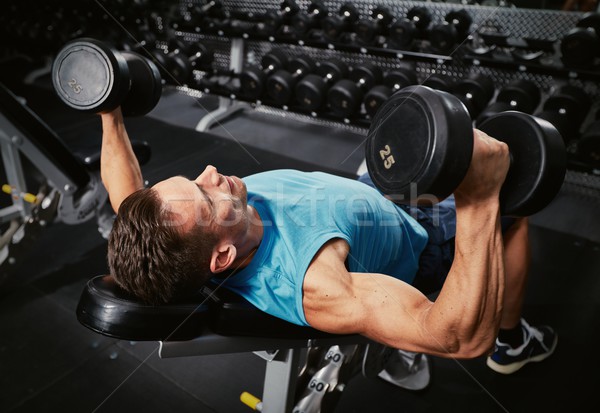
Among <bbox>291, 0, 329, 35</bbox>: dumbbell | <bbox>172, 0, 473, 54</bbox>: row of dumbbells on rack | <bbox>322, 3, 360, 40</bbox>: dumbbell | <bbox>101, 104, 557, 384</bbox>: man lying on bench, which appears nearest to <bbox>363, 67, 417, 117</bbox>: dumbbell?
<bbox>172, 0, 473, 54</bbox>: row of dumbbells on rack

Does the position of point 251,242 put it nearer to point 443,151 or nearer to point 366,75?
point 443,151

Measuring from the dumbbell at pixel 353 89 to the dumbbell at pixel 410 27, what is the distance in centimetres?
23

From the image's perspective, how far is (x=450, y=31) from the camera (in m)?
2.89

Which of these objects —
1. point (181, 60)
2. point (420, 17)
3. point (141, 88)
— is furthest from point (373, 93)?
point (141, 88)

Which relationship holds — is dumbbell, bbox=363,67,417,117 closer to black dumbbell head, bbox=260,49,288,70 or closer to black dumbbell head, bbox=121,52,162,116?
black dumbbell head, bbox=260,49,288,70

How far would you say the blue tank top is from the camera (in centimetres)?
103

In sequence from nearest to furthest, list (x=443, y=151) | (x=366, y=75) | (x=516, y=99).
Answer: (x=443, y=151)
(x=516, y=99)
(x=366, y=75)

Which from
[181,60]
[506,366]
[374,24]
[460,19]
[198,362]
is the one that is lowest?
[198,362]

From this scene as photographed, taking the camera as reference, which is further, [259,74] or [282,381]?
[259,74]

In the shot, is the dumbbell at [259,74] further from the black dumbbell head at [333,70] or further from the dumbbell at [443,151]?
the dumbbell at [443,151]

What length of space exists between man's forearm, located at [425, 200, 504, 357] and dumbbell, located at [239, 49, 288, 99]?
286cm

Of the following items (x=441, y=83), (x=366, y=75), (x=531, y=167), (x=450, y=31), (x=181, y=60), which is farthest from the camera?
(x=181, y=60)

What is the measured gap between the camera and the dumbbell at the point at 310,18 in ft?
11.1

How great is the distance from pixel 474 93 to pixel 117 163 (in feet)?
6.98
